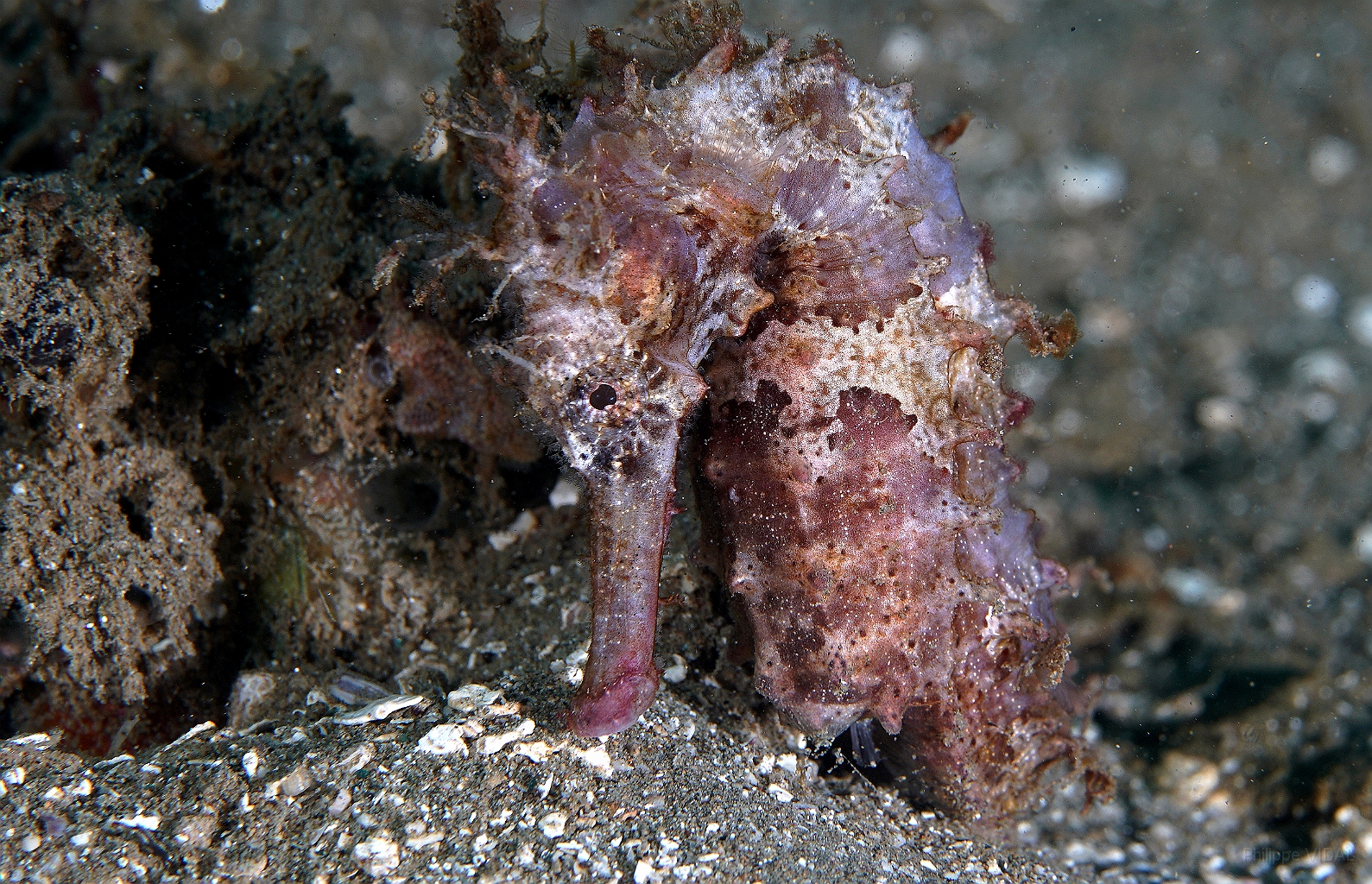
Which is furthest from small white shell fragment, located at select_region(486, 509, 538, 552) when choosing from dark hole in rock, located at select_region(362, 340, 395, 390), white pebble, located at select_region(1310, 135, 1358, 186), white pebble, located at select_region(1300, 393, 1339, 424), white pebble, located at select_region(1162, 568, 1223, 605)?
white pebble, located at select_region(1310, 135, 1358, 186)

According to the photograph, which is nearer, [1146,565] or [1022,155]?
Answer: [1146,565]

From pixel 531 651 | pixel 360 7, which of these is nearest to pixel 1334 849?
pixel 531 651

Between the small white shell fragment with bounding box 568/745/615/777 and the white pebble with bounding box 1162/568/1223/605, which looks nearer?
the small white shell fragment with bounding box 568/745/615/777

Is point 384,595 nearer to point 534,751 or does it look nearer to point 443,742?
point 443,742

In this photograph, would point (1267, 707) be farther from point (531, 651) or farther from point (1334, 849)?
point (531, 651)

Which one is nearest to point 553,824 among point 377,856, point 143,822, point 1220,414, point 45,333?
point 377,856

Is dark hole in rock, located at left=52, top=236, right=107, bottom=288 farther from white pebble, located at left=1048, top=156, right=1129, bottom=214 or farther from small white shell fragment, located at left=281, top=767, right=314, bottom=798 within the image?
white pebble, located at left=1048, top=156, right=1129, bottom=214
